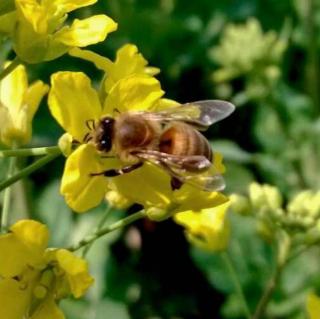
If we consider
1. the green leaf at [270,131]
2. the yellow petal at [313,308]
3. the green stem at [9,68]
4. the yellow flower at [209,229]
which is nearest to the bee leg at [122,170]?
the green stem at [9,68]

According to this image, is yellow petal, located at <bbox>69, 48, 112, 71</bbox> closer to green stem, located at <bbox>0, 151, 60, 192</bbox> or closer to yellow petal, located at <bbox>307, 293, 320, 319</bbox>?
green stem, located at <bbox>0, 151, 60, 192</bbox>

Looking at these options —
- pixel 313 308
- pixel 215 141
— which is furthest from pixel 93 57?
pixel 215 141

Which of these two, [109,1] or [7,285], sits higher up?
[7,285]

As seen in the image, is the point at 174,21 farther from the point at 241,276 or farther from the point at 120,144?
the point at 120,144

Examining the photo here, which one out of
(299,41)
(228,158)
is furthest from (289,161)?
(299,41)

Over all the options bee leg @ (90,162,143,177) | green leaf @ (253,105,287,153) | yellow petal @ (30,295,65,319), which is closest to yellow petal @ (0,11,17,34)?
bee leg @ (90,162,143,177)

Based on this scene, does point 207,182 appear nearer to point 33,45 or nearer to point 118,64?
point 118,64

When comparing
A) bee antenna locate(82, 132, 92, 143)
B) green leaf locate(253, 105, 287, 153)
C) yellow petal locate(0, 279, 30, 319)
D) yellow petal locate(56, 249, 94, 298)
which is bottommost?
green leaf locate(253, 105, 287, 153)
